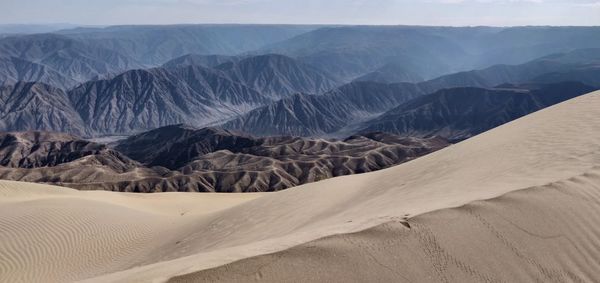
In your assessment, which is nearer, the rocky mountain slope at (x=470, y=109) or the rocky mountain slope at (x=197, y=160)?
the rocky mountain slope at (x=197, y=160)

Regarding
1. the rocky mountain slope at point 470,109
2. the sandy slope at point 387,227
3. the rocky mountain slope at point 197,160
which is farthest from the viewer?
the rocky mountain slope at point 470,109

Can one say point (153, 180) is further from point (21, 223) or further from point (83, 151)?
point (21, 223)

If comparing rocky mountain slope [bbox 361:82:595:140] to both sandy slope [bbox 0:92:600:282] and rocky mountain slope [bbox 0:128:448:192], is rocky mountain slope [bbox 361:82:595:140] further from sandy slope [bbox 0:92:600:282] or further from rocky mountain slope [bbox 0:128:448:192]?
sandy slope [bbox 0:92:600:282]

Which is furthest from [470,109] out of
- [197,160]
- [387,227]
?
[387,227]

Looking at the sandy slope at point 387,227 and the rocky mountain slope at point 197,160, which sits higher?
the sandy slope at point 387,227

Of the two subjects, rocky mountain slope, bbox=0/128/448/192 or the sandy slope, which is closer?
the sandy slope

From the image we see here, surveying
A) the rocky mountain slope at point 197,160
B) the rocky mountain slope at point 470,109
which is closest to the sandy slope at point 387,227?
the rocky mountain slope at point 197,160

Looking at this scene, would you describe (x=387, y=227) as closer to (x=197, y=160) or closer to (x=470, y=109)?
(x=197, y=160)

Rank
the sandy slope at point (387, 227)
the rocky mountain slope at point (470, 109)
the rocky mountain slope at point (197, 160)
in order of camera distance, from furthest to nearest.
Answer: the rocky mountain slope at point (470, 109), the rocky mountain slope at point (197, 160), the sandy slope at point (387, 227)

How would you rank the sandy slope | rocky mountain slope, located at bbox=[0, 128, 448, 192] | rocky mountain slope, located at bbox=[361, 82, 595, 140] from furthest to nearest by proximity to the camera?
rocky mountain slope, located at bbox=[361, 82, 595, 140]
rocky mountain slope, located at bbox=[0, 128, 448, 192]
the sandy slope

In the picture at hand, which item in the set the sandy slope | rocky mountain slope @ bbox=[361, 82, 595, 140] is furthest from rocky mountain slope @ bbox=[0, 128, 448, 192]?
rocky mountain slope @ bbox=[361, 82, 595, 140]

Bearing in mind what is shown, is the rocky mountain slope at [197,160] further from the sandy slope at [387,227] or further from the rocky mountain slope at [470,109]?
the rocky mountain slope at [470,109]
